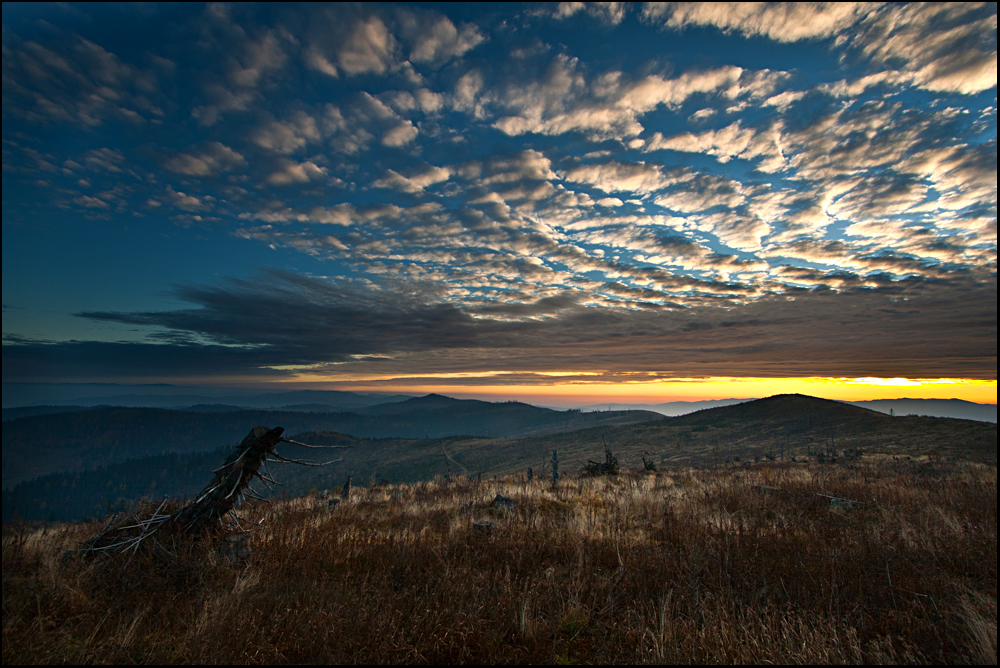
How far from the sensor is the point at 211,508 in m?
6.00

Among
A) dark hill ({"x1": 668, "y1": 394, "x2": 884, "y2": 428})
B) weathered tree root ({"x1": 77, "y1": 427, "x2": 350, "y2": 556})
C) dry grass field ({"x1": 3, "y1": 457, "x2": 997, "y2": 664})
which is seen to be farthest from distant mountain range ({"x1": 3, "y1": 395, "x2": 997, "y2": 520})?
dry grass field ({"x1": 3, "y1": 457, "x2": 997, "y2": 664})

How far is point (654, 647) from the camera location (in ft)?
12.7

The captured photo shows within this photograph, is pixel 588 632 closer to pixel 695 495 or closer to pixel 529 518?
pixel 529 518

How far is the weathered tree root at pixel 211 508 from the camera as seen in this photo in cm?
574

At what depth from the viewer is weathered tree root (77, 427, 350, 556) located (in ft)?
18.8

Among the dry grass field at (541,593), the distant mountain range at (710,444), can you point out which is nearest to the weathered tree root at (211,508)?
the dry grass field at (541,593)

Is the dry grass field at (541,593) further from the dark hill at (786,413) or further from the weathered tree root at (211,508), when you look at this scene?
the dark hill at (786,413)

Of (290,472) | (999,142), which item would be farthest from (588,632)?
(290,472)

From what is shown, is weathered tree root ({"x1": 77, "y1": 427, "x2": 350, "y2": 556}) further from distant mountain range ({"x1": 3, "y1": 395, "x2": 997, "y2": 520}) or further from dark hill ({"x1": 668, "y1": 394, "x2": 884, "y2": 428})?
dark hill ({"x1": 668, "y1": 394, "x2": 884, "y2": 428})

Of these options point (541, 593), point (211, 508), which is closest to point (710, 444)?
point (541, 593)

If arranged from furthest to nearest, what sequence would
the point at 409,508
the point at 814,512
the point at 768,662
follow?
the point at 409,508
the point at 814,512
the point at 768,662

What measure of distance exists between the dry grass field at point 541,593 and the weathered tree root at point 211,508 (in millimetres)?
426

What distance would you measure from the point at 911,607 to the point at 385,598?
5.81 meters

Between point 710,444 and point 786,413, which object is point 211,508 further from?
point 786,413
